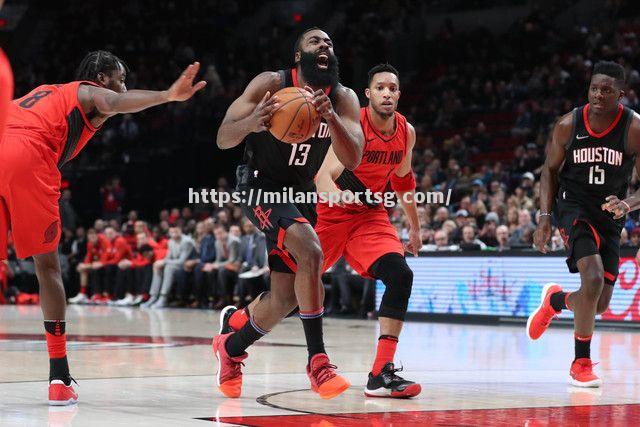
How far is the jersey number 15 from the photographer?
734 centimetres

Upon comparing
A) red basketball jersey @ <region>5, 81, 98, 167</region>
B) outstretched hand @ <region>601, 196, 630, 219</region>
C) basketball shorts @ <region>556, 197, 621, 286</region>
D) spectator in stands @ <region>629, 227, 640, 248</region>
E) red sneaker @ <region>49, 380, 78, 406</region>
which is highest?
red basketball jersey @ <region>5, 81, 98, 167</region>

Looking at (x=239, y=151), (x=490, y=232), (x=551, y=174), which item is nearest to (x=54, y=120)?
(x=551, y=174)

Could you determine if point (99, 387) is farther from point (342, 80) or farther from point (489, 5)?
point (489, 5)

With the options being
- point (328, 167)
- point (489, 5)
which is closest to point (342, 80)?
point (489, 5)

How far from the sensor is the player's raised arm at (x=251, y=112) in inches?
219

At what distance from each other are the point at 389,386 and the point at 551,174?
7.65 ft

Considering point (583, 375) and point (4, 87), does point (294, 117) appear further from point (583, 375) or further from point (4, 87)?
point (583, 375)

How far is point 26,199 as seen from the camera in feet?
18.3

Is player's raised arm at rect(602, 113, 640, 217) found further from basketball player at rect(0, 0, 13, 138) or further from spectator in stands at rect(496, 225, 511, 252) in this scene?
spectator in stands at rect(496, 225, 511, 252)

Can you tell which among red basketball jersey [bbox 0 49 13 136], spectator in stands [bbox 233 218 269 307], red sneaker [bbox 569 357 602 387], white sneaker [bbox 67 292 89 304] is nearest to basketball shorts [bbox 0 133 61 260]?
red basketball jersey [bbox 0 49 13 136]

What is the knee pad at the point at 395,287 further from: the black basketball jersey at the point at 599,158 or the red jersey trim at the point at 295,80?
the black basketball jersey at the point at 599,158

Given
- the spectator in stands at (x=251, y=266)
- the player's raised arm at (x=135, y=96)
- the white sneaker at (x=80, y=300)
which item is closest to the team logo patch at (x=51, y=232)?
the player's raised arm at (x=135, y=96)

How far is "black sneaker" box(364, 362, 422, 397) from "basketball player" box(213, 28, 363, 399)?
0.51 meters

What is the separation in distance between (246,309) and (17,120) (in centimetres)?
180
